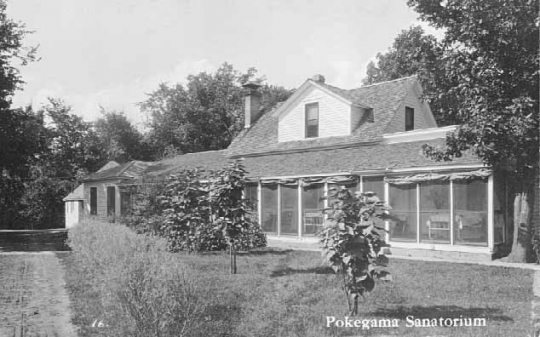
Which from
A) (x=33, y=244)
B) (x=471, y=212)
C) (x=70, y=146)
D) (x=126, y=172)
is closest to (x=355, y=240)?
(x=471, y=212)

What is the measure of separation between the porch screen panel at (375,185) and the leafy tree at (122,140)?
1365 inches

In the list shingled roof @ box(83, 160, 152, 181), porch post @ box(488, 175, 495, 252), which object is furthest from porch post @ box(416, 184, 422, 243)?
shingled roof @ box(83, 160, 152, 181)

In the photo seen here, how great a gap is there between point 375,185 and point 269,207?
5517mm

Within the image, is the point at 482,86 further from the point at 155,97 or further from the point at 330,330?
the point at 155,97

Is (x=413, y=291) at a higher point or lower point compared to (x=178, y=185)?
lower

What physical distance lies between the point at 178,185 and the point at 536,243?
11.6 m

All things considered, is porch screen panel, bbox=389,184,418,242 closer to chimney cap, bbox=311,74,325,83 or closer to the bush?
chimney cap, bbox=311,74,325,83

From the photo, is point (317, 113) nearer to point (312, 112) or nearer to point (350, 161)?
point (312, 112)

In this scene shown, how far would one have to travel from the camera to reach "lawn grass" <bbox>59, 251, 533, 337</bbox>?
7.29 m

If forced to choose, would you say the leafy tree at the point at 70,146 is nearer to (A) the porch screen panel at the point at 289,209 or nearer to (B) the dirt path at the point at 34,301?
(A) the porch screen panel at the point at 289,209

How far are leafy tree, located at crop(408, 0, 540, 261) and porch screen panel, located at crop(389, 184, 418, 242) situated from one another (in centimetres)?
270

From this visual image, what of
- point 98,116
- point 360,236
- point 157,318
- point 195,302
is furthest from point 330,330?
point 98,116

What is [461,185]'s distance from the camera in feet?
51.9

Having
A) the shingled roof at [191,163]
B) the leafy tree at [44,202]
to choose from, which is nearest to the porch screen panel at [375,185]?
the shingled roof at [191,163]
